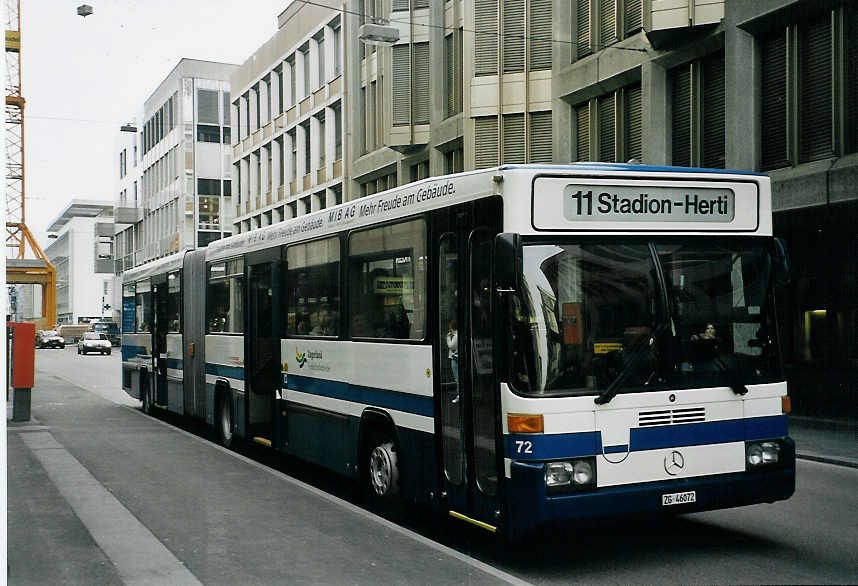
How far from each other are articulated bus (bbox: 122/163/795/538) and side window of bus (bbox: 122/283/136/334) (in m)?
13.6

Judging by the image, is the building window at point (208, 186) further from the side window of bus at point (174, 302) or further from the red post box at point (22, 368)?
the side window of bus at point (174, 302)

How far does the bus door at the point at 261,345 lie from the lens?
12.4 meters

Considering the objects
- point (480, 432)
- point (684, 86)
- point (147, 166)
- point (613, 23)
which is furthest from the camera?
point (147, 166)

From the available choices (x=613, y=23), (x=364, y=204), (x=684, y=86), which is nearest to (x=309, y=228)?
(x=364, y=204)

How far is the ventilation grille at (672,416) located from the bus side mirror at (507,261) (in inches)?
50.4

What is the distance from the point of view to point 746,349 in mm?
7469

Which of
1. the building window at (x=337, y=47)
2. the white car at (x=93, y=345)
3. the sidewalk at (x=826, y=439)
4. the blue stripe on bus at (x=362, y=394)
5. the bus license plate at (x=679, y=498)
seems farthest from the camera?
the white car at (x=93, y=345)

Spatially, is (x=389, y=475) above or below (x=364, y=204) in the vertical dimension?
below

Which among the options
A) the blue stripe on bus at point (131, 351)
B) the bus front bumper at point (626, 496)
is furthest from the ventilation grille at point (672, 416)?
the blue stripe on bus at point (131, 351)

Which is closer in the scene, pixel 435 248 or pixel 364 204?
pixel 435 248

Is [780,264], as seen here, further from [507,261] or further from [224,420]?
[224,420]

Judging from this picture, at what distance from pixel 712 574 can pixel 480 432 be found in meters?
1.86

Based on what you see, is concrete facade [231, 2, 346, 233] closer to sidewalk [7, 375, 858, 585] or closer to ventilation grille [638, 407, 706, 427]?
sidewalk [7, 375, 858, 585]

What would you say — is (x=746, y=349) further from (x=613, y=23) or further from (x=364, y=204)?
(x=613, y=23)
